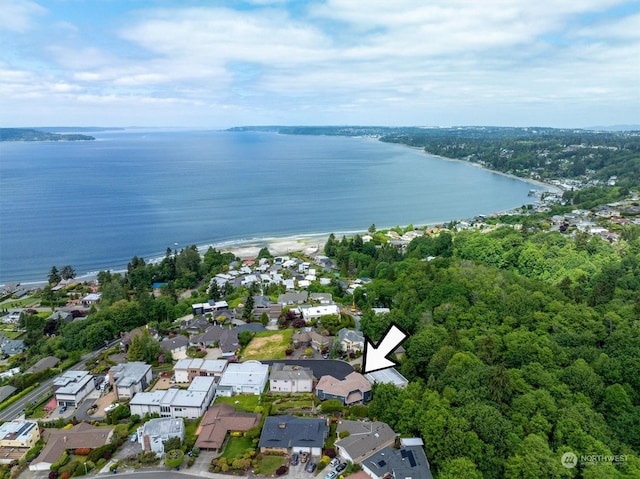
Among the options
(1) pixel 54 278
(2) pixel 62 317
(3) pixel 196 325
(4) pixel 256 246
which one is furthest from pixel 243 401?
(4) pixel 256 246

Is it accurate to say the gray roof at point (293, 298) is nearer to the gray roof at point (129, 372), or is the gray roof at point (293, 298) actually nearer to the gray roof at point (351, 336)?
the gray roof at point (351, 336)

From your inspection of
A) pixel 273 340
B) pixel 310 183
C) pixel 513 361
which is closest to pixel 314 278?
pixel 273 340

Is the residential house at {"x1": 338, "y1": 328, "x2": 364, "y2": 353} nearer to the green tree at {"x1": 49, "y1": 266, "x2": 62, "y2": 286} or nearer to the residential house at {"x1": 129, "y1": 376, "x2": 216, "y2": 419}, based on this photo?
the residential house at {"x1": 129, "y1": 376, "x2": 216, "y2": 419}

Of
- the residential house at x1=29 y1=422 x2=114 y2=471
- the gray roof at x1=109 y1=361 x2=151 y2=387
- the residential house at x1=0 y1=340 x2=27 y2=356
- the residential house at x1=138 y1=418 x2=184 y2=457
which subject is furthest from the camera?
the residential house at x1=0 y1=340 x2=27 y2=356

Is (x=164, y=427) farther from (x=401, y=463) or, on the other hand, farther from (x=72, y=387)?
(x=401, y=463)

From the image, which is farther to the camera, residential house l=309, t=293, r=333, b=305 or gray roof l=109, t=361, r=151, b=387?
residential house l=309, t=293, r=333, b=305

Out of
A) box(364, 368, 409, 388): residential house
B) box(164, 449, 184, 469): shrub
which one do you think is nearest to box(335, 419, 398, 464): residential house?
box(364, 368, 409, 388): residential house

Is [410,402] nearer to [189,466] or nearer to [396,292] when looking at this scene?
[189,466]
